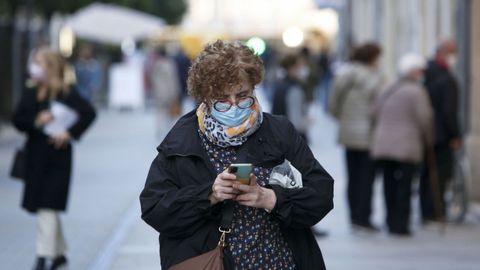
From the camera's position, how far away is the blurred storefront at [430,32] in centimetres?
1411

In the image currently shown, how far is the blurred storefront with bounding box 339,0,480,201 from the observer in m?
14.1

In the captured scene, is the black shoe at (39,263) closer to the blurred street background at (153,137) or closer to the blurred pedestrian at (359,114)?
the blurred street background at (153,137)

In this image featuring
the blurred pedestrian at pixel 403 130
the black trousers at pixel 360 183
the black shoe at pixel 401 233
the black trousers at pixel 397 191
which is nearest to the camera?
the blurred pedestrian at pixel 403 130

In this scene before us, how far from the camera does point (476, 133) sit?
Result: 13977 mm

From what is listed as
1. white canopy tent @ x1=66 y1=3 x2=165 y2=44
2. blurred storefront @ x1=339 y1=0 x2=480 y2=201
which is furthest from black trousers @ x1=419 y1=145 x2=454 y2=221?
white canopy tent @ x1=66 y1=3 x2=165 y2=44

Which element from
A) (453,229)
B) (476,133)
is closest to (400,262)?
(453,229)

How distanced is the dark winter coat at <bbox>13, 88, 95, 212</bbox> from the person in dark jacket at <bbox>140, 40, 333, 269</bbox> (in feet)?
16.3

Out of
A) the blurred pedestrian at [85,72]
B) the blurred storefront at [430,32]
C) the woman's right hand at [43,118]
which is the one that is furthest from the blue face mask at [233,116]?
the blurred pedestrian at [85,72]

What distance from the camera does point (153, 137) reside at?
25.9m

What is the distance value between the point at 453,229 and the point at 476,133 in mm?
1992

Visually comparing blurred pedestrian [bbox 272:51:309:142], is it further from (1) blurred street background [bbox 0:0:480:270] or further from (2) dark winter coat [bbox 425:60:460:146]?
(2) dark winter coat [bbox 425:60:460:146]

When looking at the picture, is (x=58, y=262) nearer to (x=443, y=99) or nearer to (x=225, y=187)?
(x=443, y=99)

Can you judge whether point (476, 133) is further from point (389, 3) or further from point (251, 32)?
point (251, 32)

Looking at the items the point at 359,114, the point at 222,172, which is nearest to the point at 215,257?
the point at 222,172
